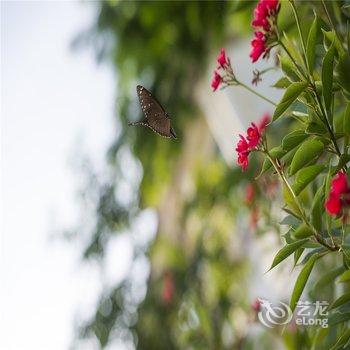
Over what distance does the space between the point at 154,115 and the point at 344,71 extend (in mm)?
300

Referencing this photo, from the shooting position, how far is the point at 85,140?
3607 mm

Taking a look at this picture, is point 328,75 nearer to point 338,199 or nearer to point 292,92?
point 292,92

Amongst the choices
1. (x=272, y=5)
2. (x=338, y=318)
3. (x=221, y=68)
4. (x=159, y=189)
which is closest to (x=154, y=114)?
(x=221, y=68)

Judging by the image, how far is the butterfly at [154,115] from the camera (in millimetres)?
925

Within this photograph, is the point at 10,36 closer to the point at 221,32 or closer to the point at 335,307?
the point at 221,32

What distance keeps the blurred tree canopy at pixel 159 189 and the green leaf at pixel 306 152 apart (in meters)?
2.09

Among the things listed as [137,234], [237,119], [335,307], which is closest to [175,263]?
[137,234]

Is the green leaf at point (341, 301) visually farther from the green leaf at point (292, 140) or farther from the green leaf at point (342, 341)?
the green leaf at point (292, 140)

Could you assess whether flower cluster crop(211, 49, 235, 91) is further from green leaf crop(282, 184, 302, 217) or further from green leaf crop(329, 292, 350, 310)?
green leaf crop(329, 292, 350, 310)

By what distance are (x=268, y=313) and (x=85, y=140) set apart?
2.62m

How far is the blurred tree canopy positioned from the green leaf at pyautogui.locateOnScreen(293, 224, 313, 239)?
2122mm

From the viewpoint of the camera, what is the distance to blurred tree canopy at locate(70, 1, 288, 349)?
322 cm

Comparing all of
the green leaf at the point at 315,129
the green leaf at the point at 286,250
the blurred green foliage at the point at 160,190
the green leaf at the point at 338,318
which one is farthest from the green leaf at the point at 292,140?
the blurred green foliage at the point at 160,190

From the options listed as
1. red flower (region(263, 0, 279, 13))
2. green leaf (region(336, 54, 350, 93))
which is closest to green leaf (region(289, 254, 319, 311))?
green leaf (region(336, 54, 350, 93))
